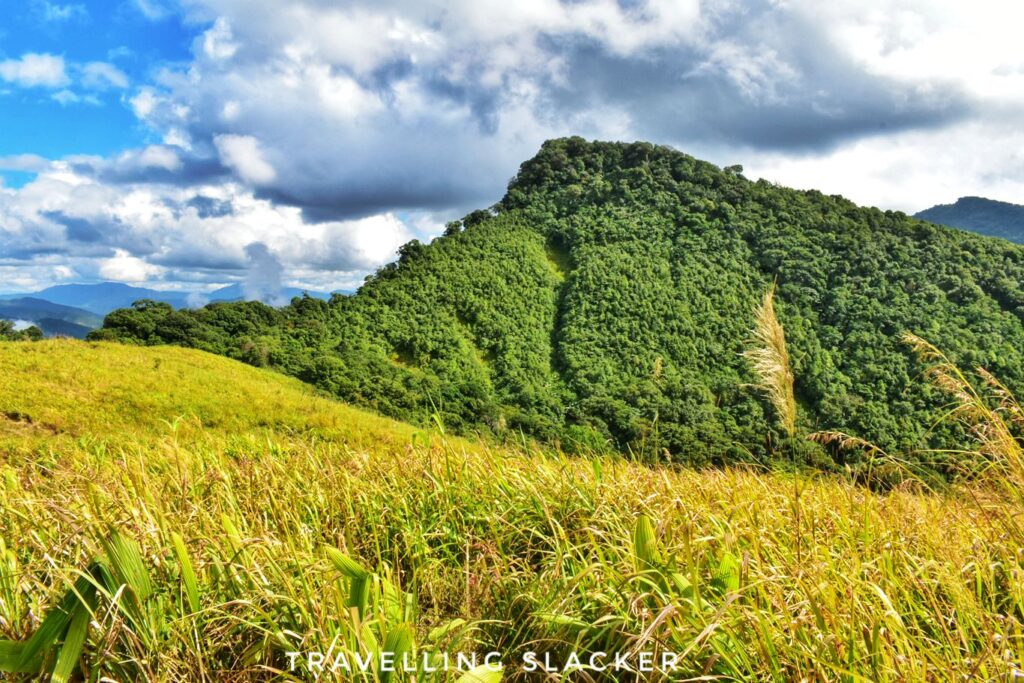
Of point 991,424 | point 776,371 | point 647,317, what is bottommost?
point 991,424

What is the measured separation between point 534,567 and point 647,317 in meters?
55.7

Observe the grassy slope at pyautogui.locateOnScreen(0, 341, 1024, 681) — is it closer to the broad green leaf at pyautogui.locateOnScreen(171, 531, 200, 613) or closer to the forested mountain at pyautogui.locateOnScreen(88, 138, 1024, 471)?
the broad green leaf at pyautogui.locateOnScreen(171, 531, 200, 613)

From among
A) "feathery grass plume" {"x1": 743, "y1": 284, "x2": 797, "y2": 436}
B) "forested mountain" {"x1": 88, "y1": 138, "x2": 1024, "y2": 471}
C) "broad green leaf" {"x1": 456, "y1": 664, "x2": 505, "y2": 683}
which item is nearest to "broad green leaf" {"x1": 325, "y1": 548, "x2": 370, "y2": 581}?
"broad green leaf" {"x1": 456, "y1": 664, "x2": 505, "y2": 683}

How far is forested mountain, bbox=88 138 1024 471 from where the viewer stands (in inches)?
1543

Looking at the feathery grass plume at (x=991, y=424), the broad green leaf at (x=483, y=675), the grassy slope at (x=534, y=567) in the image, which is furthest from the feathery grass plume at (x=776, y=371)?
the broad green leaf at (x=483, y=675)

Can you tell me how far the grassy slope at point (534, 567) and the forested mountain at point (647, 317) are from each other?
1120 inches

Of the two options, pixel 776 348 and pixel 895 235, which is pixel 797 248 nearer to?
pixel 895 235

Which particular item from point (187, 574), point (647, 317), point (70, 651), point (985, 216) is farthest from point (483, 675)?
point (985, 216)

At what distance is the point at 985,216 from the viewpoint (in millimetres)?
158000

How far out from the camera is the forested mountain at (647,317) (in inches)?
1543

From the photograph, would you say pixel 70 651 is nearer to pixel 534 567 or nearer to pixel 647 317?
pixel 534 567

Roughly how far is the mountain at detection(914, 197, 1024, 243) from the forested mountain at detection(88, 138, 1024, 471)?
114 meters

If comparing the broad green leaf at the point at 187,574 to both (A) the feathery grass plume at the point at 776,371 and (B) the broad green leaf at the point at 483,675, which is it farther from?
(A) the feathery grass plume at the point at 776,371

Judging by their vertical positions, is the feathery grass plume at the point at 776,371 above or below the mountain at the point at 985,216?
below
